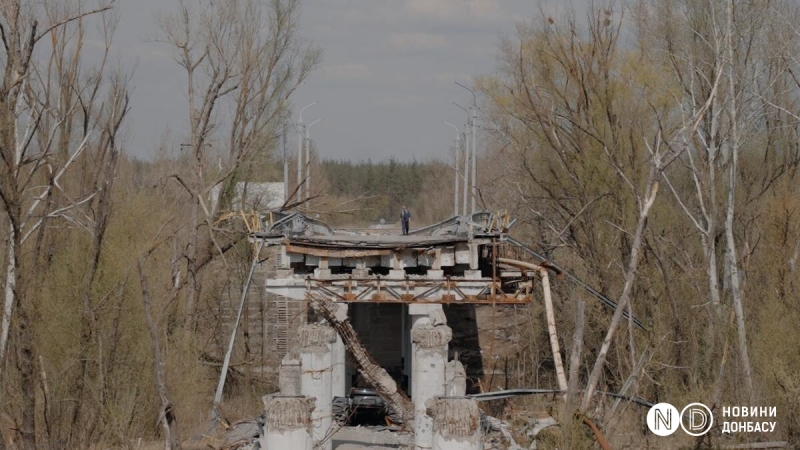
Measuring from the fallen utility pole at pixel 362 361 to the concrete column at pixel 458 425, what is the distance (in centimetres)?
578

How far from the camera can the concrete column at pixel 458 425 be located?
13.1m

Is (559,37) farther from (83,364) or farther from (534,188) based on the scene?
(83,364)

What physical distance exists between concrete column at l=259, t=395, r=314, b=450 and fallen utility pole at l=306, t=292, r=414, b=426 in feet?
15.3

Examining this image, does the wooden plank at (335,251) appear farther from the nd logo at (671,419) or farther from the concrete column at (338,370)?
the nd logo at (671,419)

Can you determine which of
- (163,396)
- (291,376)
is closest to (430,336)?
(291,376)

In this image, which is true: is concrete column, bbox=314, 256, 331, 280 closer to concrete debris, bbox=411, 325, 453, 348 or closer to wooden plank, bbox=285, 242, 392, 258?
wooden plank, bbox=285, 242, 392, 258

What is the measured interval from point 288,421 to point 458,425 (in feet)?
8.34

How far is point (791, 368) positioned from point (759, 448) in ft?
9.23

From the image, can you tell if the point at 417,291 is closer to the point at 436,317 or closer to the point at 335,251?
the point at 436,317

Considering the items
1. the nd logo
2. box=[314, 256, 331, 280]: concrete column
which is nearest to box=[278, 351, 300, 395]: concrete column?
box=[314, 256, 331, 280]: concrete column

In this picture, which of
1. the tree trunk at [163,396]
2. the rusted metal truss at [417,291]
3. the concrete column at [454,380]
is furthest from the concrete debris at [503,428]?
the tree trunk at [163,396]

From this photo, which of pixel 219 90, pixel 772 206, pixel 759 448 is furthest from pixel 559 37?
pixel 759 448

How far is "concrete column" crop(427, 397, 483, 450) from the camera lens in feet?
42.9

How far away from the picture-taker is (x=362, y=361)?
1916cm
